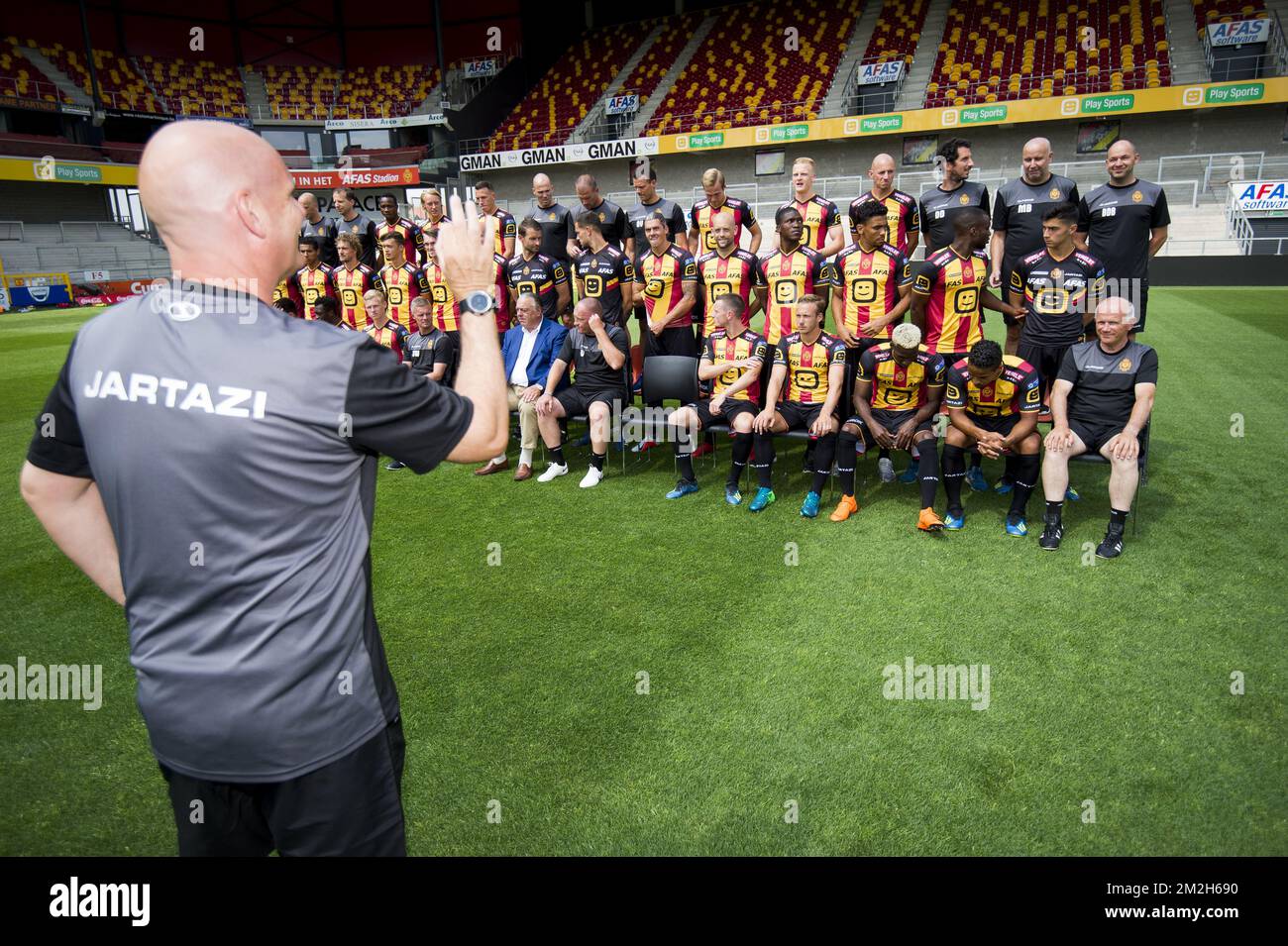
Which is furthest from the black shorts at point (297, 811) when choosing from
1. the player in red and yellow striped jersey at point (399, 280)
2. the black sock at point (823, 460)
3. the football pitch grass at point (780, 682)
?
the player in red and yellow striped jersey at point (399, 280)

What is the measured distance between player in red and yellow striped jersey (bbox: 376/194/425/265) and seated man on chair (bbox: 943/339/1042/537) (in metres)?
6.36

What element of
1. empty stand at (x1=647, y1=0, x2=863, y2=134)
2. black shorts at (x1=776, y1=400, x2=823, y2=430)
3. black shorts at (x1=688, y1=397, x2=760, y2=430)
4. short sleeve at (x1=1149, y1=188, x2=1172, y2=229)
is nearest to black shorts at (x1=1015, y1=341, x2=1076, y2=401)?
short sleeve at (x1=1149, y1=188, x2=1172, y2=229)

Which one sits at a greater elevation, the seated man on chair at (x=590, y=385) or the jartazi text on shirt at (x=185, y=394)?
the jartazi text on shirt at (x=185, y=394)

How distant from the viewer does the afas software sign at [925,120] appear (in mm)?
20141

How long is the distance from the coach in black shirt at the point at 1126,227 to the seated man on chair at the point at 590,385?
165 inches

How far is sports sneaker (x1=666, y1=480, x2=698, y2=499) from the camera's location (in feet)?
20.5

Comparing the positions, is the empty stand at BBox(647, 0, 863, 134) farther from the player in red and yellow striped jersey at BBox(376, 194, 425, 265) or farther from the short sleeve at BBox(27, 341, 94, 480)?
the short sleeve at BBox(27, 341, 94, 480)

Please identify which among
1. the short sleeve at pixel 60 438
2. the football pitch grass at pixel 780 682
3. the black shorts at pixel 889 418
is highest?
the short sleeve at pixel 60 438

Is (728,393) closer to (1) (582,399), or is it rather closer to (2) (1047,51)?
(1) (582,399)

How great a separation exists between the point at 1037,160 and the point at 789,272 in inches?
86.9

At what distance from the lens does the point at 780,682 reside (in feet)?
12.0

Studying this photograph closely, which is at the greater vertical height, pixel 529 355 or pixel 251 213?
pixel 251 213

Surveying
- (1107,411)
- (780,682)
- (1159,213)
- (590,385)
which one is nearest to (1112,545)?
(1107,411)

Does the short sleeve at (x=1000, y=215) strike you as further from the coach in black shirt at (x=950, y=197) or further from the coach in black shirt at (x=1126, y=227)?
the coach in black shirt at (x=1126, y=227)
